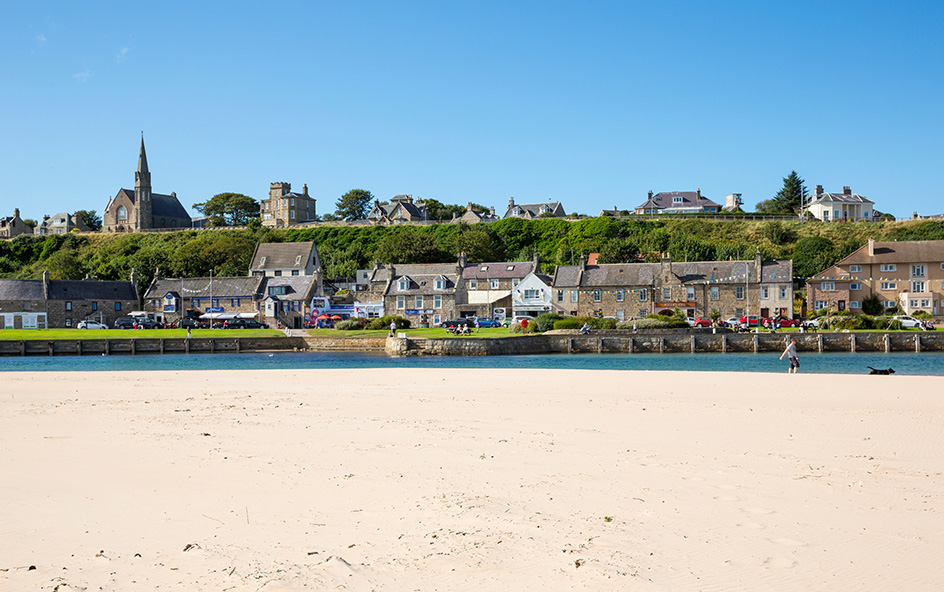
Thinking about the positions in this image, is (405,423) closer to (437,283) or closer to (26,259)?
(437,283)

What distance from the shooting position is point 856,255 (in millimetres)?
69250

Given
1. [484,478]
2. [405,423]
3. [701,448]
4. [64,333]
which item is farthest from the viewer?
[64,333]

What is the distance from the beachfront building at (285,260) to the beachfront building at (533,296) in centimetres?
2577

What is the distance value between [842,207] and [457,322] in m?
72.0

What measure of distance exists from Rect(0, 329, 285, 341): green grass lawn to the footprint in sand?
53688mm

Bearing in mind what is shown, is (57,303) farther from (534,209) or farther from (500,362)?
(534,209)

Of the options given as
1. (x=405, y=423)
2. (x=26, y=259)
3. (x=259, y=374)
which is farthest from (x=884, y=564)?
(x=26, y=259)

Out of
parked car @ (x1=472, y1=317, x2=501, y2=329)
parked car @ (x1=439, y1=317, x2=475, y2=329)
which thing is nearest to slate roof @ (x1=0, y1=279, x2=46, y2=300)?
parked car @ (x1=439, y1=317, x2=475, y2=329)

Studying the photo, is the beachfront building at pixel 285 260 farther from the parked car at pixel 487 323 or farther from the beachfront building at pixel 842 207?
the beachfront building at pixel 842 207

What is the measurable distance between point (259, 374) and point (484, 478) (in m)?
23.1

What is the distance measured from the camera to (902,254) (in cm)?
6825

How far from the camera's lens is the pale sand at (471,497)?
22.6 feet

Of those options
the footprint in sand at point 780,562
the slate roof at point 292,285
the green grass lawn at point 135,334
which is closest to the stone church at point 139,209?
the slate roof at point 292,285

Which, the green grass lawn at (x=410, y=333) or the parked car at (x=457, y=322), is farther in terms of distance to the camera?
the parked car at (x=457, y=322)
